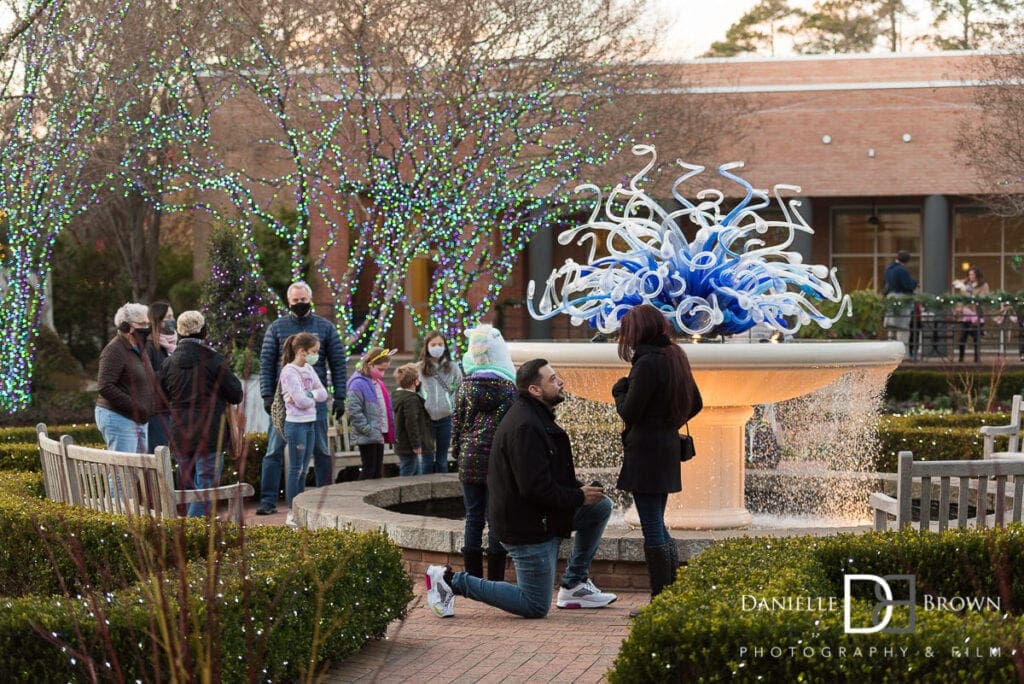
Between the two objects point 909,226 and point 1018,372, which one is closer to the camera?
point 1018,372

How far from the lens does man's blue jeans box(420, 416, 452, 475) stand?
39.7ft

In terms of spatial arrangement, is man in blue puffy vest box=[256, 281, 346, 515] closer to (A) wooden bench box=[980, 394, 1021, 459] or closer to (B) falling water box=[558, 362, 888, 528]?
(B) falling water box=[558, 362, 888, 528]

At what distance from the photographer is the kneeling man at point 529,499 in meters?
6.90

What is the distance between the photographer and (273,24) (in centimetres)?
1934

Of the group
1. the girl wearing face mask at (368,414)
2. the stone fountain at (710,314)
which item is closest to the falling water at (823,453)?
the stone fountain at (710,314)

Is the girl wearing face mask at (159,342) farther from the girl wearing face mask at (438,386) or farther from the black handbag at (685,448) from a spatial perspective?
the black handbag at (685,448)

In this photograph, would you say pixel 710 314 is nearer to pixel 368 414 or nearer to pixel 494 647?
pixel 494 647

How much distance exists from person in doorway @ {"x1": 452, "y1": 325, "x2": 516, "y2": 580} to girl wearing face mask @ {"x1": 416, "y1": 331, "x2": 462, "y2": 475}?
13.1ft

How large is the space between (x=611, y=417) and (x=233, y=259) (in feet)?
34.0

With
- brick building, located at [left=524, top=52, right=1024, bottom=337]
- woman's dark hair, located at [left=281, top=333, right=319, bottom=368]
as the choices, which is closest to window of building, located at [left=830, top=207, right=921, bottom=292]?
brick building, located at [left=524, top=52, right=1024, bottom=337]

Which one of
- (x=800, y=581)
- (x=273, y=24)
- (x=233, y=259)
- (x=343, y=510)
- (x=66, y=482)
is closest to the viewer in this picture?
(x=800, y=581)

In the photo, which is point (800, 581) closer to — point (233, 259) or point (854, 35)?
point (233, 259)

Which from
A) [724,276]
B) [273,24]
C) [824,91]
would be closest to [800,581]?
[724,276]

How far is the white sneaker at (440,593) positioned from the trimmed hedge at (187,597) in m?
0.37
